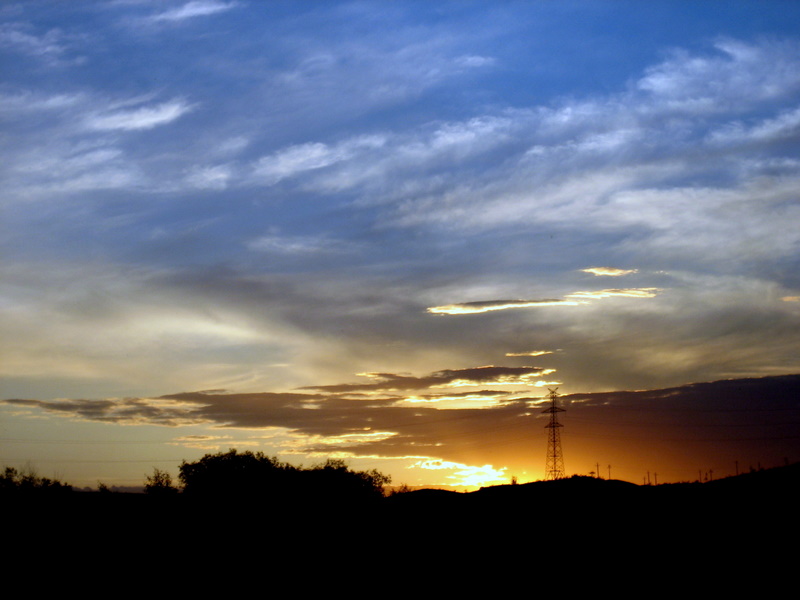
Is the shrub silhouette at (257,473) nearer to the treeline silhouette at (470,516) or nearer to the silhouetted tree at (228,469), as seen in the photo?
the silhouetted tree at (228,469)

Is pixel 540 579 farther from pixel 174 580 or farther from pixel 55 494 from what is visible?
pixel 55 494

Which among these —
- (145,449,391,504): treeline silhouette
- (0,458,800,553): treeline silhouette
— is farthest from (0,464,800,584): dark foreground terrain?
(145,449,391,504): treeline silhouette

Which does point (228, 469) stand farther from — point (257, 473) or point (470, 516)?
point (470, 516)

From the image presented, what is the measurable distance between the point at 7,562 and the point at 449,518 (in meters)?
25.6

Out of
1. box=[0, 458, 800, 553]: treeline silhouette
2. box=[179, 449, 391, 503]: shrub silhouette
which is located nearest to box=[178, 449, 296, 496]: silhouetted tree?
box=[179, 449, 391, 503]: shrub silhouette

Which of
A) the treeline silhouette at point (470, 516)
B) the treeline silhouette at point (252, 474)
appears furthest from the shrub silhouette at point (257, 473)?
the treeline silhouette at point (470, 516)

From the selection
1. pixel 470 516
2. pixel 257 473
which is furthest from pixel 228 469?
pixel 470 516

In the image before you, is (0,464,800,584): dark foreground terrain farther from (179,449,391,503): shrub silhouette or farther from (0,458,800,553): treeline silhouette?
(179,449,391,503): shrub silhouette

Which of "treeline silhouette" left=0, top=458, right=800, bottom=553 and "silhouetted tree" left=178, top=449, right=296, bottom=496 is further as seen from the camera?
"silhouetted tree" left=178, top=449, right=296, bottom=496

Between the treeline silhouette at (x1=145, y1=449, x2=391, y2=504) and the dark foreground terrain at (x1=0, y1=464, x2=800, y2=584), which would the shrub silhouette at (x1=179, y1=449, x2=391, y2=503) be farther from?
the dark foreground terrain at (x1=0, y1=464, x2=800, y2=584)

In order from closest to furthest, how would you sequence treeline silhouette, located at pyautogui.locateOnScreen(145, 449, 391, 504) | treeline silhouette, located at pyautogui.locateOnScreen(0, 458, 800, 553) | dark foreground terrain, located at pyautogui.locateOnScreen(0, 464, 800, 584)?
dark foreground terrain, located at pyautogui.locateOnScreen(0, 464, 800, 584) < treeline silhouette, located at pyautogui.locateOnScreen(0, 458, 800, 553) < treeline silhouette, located at pyautogui.locateOnScreen(145, 449, 391, 504)

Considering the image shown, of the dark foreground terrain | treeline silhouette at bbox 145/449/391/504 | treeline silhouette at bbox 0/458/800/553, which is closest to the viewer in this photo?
the dark foreground terrain

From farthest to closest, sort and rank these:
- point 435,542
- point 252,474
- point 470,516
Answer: point 252,474
point 470,516
point 435,542

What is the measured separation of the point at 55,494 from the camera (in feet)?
193
